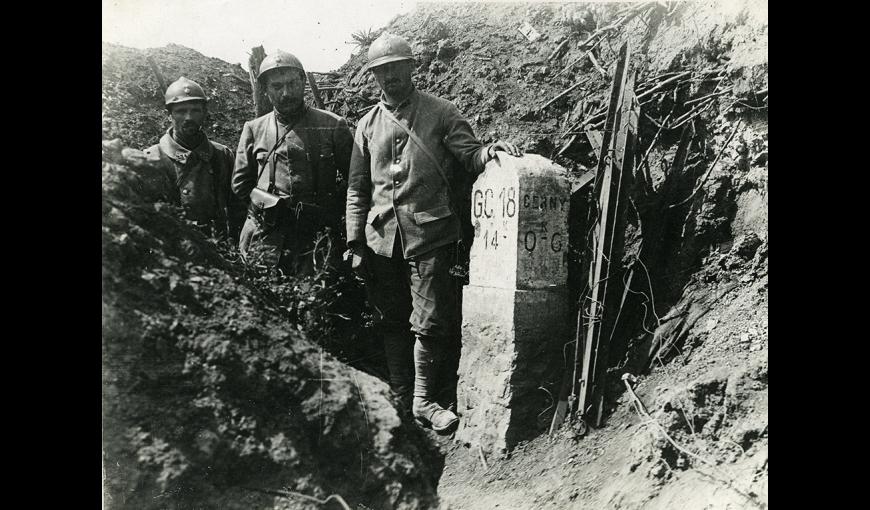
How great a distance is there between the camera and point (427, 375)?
4648 mm

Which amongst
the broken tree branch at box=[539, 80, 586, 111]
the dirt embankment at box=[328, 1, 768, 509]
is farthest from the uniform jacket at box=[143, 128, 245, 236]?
the broken tree branch at box=[539, 80, 586, 111]

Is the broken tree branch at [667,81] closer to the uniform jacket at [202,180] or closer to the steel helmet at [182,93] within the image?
the uniform jacket at [202,180]

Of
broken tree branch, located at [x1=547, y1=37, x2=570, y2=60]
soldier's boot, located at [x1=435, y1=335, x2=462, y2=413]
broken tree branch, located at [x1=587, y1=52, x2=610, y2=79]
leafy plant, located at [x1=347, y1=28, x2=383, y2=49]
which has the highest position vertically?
leafy plant, located at [x1=347, y1=28, x2=383, y2=49]

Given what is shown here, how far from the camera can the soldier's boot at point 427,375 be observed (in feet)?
15.2

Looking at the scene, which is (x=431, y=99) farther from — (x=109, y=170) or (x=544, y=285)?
(x=109, y=170)

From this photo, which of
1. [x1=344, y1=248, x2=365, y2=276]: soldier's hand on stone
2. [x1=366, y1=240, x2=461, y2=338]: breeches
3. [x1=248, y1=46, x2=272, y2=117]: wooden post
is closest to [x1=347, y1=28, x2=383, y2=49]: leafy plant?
[x1=248, y1=46, x2=272, y2=117]: wooden post

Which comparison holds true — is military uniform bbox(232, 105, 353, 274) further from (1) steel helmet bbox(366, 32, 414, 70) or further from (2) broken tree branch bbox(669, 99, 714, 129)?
(2) broken tree branch bbox(669, 99, 714, 129)

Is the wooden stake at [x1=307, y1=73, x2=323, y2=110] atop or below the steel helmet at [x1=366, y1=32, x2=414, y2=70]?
atop

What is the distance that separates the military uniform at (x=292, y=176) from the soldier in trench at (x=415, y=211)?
0.42m

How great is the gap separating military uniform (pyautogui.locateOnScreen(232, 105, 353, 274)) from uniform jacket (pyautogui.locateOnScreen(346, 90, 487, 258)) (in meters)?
0.50

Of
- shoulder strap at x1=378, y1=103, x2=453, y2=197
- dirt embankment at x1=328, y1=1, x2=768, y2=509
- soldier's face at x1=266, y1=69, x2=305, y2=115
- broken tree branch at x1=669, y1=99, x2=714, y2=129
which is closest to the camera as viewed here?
dirt embankment at x1=328, y1=1, x2=768, y2=509

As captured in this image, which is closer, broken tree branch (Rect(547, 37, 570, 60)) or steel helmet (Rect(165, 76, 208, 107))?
steel helmet (Rect(165, 76, 208, 107))

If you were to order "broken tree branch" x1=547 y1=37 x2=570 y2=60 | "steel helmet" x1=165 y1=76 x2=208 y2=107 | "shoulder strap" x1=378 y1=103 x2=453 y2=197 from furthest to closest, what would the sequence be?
1. "broken tree branch" x1=547 y1=37 x2=570 y2=60
2. "steel helmet" x1=165 y1=76 x2=208 y2=107
3. "shoulder strap" x1=378 y1=103 x2=453 y2=197

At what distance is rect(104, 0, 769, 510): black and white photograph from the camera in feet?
11.3
